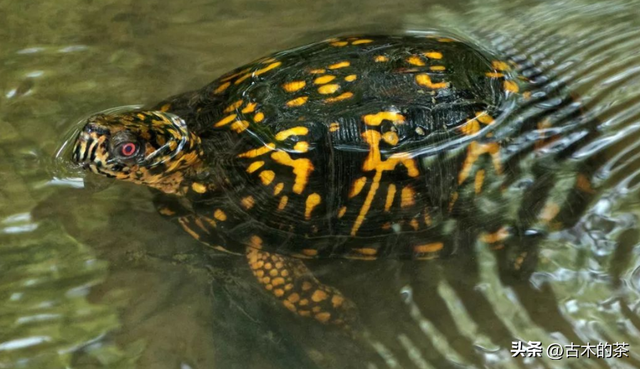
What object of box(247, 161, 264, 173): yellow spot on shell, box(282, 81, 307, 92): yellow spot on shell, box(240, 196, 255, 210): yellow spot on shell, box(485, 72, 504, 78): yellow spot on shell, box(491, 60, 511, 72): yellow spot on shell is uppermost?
box(282, 81, 307, 92): yellow spot on shell

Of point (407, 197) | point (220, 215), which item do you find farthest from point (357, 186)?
point (220, 215)

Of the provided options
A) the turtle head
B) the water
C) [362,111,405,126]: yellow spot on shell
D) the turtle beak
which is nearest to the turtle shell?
[362,111,405,126]: yellow spot on shell

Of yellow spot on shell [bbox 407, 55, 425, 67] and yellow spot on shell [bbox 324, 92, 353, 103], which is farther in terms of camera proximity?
yellow spot on shell [bbox 407, 55, 425, 67]

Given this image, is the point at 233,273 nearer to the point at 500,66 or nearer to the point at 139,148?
the point at 139,148

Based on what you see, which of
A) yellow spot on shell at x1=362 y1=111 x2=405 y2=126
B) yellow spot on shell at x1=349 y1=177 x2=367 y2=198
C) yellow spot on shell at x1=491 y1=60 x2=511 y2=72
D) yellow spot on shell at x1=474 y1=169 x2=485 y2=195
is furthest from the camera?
yellow spot on shell at x1=491 y1=60 x2=511 y2=72

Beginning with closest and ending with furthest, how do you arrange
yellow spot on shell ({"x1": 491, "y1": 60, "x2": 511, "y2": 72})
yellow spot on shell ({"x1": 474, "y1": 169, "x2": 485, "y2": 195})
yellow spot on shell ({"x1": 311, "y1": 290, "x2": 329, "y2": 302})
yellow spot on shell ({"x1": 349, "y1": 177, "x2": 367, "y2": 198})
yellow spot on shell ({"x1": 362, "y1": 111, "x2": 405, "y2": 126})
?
1. yellow spot on shell ({"x1": 362, "y1": 111, "x2": 405, "y2": 126})
2. yellow spot on shell ({"x1": 349, "y1": 177, "x2": 367, "y2": 198})
3. yellow spot on shell ({"x1": 474, "y1": 169, "x2": 485, "y2": 195})
4. yellow spot on shell ({"x1": 311, "y1": 290, "x2": 329, "y2": 302})
5. yellow spot on shell ({"x1": 491, "y1": 60, "x2": 511, "y2": 72})

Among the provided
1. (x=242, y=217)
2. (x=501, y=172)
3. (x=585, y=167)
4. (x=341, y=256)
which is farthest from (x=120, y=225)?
(x=585, y=167)

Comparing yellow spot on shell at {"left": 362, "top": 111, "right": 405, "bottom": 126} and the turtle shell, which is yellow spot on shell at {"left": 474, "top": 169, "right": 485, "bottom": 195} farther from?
yellow spot on shell at {"left": 362, "top": 111, "right": 405, "bottom": 126}
